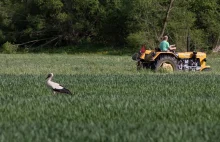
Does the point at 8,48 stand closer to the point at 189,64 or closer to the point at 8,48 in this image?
the point at 8,48

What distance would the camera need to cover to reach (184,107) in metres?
10.1

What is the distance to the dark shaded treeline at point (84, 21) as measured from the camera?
4734 cm

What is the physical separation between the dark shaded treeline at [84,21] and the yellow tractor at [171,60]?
23377mm

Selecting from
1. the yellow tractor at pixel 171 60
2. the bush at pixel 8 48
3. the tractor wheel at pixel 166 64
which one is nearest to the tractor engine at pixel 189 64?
the yellow tractor at pixel 171 60

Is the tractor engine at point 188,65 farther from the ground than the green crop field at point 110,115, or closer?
closer

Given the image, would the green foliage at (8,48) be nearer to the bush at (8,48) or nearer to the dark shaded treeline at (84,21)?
the bush at (8,48)

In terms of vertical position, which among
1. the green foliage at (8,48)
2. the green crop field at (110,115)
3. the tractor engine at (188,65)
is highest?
the green crop field at (110,115)

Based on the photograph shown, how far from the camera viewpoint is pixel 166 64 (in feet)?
69.6

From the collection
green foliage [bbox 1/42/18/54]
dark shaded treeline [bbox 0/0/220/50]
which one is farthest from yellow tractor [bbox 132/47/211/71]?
green foliage [bbox 1/42/18/54]

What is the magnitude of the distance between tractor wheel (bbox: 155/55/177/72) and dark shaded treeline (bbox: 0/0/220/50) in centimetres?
2401

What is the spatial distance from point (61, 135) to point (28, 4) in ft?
167

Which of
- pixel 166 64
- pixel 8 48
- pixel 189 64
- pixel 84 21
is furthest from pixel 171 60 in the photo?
pixel 84 21

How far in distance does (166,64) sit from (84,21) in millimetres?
35059

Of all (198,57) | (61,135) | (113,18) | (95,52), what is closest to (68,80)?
(198,57)
